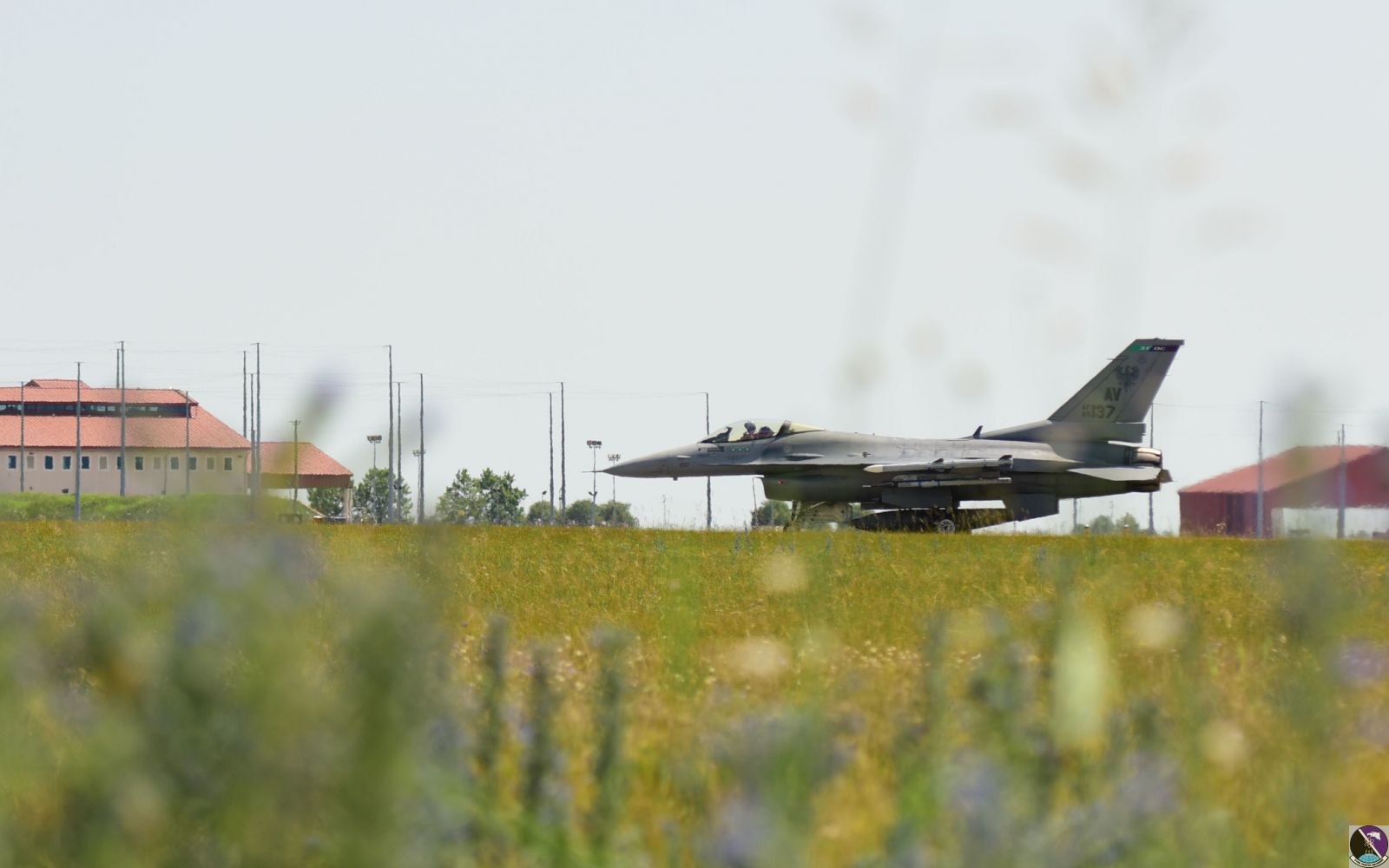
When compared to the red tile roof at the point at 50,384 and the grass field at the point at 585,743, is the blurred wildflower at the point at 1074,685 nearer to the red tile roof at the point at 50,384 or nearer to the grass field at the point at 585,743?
the grass field at the point at 585,743

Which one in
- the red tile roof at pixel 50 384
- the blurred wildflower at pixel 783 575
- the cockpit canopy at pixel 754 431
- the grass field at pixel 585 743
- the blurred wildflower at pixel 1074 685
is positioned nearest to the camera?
the grass field at pixel 585 743

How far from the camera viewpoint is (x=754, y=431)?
28.7 metres

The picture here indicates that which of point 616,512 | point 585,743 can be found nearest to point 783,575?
point 585,743

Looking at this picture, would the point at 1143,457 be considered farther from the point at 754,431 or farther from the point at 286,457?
the point at 286,457

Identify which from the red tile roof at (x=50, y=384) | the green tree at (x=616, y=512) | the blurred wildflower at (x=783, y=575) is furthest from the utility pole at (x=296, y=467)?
the red tile roof at (x=50, y=384)

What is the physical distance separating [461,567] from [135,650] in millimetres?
10237

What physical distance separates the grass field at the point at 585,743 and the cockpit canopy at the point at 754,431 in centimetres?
2326

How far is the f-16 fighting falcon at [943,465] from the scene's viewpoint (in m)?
28.7

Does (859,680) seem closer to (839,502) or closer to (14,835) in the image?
(14,835)

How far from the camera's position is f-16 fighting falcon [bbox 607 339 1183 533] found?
28.7m

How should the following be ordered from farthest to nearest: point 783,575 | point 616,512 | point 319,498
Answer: point 616,512
point 783,575
point 319,498

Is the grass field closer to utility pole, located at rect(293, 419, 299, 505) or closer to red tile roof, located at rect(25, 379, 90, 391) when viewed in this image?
utility pole, located at rect(293, 419, 299, 505)

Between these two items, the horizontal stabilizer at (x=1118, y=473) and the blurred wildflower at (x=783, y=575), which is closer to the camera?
the blurred wildflower at (x=783, y=575)

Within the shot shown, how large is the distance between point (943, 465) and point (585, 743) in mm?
25181
